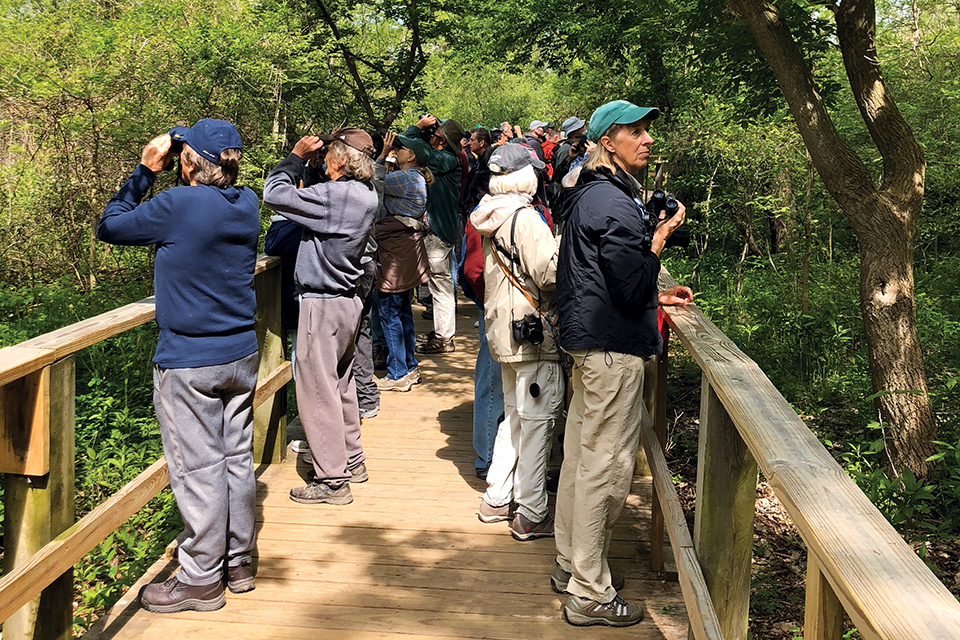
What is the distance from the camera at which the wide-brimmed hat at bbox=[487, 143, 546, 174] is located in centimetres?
423

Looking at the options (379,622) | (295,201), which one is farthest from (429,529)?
(295,201)

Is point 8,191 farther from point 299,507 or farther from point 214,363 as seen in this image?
point 214,363

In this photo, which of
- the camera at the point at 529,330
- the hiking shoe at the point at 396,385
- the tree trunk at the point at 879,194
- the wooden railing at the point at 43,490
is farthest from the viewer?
the hiking shoe at the point at 396,385

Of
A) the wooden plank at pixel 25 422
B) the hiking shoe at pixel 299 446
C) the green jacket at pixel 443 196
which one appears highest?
the green jacket at pixel 443 196

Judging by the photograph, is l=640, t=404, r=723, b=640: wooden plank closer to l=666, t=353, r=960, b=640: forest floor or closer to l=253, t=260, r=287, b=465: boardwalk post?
l=666, t=353, r=960, b=640: forest floor

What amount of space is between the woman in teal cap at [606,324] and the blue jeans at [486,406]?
4.27ft

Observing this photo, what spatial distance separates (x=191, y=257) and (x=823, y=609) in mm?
2690

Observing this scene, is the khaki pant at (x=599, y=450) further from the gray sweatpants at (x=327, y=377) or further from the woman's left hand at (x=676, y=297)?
the gray sweatpants at (x=327, y=377)

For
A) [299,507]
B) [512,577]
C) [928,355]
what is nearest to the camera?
[512,577]

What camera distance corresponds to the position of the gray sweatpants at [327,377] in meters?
4.68

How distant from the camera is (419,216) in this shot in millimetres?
6957

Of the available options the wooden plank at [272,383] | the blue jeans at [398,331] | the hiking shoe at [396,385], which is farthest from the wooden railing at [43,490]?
the hiking shoe at [396,385]

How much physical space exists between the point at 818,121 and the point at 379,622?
4.43 meters

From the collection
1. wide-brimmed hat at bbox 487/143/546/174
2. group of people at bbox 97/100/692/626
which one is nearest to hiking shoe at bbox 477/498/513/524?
group of people at bbox 97/100/692/626
